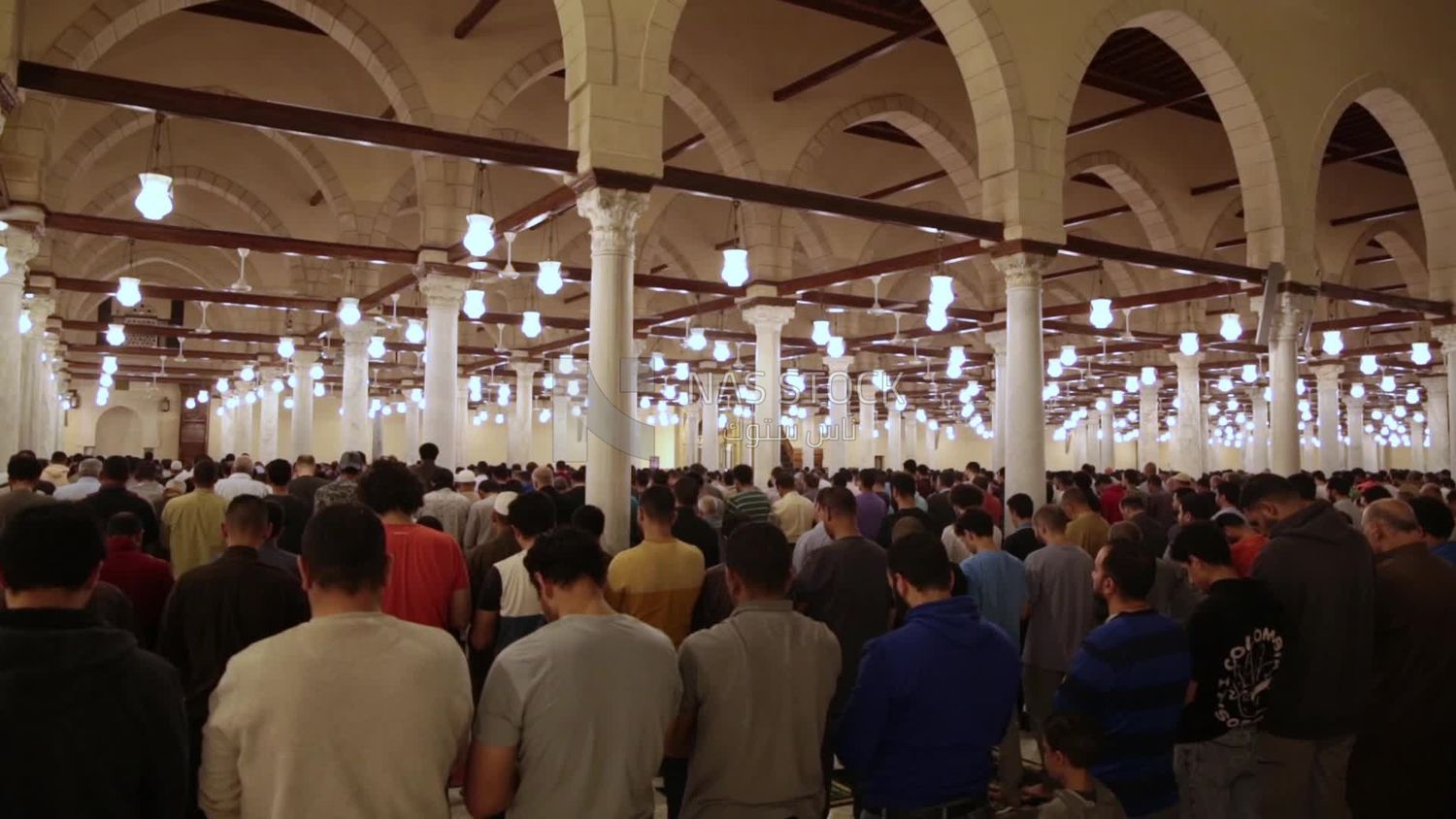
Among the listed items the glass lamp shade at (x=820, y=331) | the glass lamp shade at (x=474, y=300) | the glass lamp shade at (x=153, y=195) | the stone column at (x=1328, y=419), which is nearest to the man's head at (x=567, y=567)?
the glass lamp shade at (x=153, y=195)

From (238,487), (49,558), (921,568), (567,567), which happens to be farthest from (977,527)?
(238,487)

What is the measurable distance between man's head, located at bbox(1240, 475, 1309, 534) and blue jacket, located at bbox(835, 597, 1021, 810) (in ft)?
9.71

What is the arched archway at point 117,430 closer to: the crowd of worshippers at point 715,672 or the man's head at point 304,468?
the man's head at point 304,468

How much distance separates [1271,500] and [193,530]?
21.7ft

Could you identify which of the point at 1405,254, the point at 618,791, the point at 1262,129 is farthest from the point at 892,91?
the point at 618,791

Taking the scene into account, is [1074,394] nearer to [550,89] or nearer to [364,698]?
[550,89]

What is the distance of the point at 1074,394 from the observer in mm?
38781

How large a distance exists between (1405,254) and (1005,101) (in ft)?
50.1

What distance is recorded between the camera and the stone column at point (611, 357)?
770 cm

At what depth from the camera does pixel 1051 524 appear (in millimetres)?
5594

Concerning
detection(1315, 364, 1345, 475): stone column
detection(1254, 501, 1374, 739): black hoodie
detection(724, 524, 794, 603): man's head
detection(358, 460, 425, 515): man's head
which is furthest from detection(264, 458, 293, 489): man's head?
detection(1315, 364, 1345, 475): stone column

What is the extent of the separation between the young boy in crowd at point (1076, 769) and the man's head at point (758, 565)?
35.3 inches

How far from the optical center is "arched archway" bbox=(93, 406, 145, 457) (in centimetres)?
3888

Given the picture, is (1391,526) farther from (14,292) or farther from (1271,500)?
(14,292)
